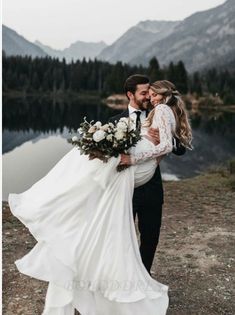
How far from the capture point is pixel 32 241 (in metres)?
8.15

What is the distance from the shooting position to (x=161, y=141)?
15.2 feet

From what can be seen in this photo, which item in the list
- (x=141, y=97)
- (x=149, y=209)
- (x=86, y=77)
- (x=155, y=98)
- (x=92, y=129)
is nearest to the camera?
(x=92, y=129)

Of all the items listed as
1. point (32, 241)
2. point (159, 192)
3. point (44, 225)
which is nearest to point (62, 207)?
point (44, 225)

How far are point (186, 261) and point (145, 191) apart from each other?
2585 mm

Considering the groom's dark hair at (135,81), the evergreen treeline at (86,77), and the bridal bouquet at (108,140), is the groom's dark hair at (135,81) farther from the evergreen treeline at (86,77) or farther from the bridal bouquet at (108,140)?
the evergreen treeline at (86,77)

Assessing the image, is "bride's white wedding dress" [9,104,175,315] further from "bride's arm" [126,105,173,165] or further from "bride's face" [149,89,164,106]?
"bride's face" [149,89,164,106]

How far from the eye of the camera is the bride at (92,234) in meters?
4.53

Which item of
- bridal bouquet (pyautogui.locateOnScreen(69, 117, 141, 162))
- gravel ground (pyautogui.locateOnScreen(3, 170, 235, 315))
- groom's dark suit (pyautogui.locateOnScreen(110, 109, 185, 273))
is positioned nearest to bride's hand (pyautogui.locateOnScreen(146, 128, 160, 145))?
bridal bouquet (pyautogui.locateOnScreen(69, 117, 141, 162))

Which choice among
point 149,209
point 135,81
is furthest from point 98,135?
point 149,209

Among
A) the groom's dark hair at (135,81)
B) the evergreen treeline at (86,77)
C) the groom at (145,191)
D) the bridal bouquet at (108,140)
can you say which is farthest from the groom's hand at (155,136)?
the evergreen treeline at (86,77)

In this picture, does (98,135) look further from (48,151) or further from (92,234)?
(48,151)

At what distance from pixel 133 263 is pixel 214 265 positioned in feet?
8.95

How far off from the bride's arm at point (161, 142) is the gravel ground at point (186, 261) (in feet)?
6.46

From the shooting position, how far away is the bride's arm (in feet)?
15.0
